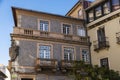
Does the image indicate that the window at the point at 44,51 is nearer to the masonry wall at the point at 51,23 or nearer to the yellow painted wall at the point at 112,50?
the masonry wall at the point at 51,23

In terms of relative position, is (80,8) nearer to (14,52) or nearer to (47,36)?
(47,36)

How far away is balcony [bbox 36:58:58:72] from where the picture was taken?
1072 inches

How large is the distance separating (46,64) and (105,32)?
7674 millimetres

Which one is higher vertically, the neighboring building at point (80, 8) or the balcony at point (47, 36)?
the neighboring building at point (80, 8)

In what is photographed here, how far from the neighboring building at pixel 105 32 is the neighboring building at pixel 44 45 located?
1.23 meters

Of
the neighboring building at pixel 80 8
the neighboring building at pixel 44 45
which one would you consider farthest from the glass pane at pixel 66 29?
the neighboring building at pixel 80 8

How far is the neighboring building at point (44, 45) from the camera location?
27344 millimetres

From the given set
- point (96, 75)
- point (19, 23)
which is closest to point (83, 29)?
point (19, 23)

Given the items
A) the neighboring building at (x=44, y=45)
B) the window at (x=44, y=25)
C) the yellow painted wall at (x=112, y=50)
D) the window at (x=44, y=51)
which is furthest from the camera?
the window at (x=44, y=25)

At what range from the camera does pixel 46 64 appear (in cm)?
2750

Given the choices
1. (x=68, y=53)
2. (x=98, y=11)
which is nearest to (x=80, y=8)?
(x=98, y=11)

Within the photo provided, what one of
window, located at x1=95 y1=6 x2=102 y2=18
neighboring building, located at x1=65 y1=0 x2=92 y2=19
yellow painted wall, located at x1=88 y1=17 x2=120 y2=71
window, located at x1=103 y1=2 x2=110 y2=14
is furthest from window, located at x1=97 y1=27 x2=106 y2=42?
neighboring building, located at x1=65 y1=0 x2=92 y2=19

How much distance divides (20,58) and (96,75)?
28.3 feet

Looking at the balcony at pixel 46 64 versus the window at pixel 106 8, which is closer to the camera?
the balcony at pixel 46 64
